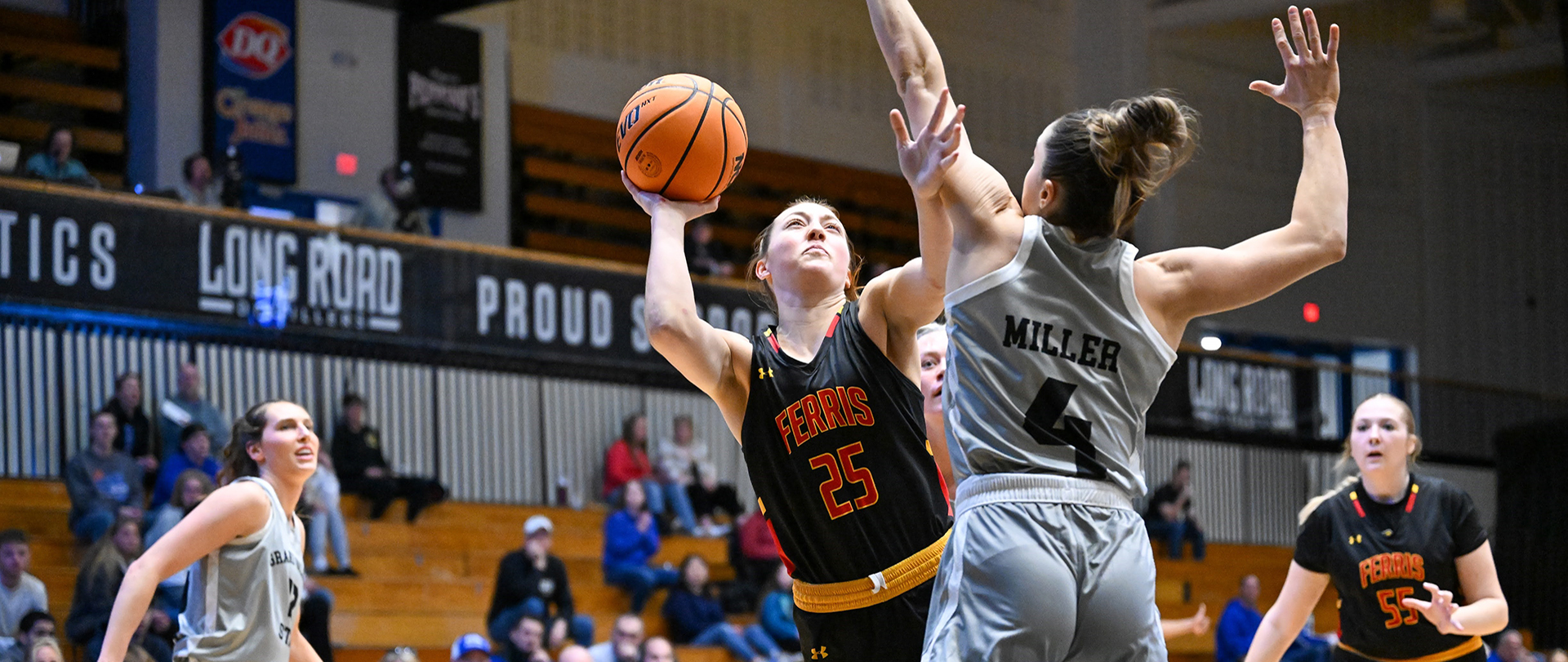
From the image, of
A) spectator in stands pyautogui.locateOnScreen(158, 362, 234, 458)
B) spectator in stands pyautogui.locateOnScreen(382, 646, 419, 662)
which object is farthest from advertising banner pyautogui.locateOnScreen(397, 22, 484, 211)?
spectator in stands pyautogui.locateOnScreen(382, 646, 419, 662)

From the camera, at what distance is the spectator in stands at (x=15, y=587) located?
32.1 feet

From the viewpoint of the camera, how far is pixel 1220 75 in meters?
20.2

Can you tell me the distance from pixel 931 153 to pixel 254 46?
1294 cm

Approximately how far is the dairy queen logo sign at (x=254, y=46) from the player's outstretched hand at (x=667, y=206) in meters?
11.4

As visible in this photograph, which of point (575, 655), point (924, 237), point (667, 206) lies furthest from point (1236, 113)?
point (924, 237)

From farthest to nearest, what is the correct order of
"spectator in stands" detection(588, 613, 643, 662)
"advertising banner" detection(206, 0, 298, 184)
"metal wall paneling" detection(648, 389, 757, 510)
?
"metal wall paneling" detection(648, 389, 757, 510)
"advertising banner" detection(206, 0, 298, 184)
"spectator in stands" detection(588, 613, 643, 662)

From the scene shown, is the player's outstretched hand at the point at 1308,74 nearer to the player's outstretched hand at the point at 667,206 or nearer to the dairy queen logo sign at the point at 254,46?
the player's outstretched hand at the point at 667,206

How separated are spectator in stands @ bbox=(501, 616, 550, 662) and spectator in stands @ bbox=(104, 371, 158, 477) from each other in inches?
120

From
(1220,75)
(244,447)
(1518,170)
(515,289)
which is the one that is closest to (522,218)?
(515,289)

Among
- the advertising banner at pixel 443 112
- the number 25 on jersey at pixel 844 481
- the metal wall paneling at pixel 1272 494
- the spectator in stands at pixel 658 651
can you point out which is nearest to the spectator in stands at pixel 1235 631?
the metal wall paneling at pixel 1272 494

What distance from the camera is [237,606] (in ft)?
16.4

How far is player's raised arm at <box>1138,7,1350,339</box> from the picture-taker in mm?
2932

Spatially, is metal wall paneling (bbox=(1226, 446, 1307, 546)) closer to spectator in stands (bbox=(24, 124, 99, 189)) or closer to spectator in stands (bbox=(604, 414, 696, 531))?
spectator in stands (bbox=(604, 414, 696, 531))

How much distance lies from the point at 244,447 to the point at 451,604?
7.50m
